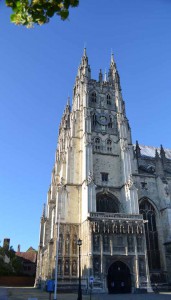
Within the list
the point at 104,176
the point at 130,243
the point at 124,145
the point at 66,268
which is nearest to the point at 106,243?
the point at 130,243

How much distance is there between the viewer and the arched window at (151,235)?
3444 centimetres

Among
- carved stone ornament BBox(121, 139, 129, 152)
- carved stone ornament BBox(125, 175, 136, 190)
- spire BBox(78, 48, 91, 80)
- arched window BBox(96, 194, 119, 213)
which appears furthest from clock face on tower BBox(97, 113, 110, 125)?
arched window BBox(96, 194, 119, 213)

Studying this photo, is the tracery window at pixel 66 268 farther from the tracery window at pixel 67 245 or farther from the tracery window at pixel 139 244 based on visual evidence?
the tracery window at pixel 139 244

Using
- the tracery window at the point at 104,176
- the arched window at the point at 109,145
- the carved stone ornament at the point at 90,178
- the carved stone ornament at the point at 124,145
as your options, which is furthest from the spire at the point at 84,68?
the carved stone ornament at the point at 90,178

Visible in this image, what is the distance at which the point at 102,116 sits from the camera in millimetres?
44062

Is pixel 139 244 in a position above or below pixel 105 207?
below

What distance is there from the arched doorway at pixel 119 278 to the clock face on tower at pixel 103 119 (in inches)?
871

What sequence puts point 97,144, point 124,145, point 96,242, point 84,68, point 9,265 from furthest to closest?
point 84,68, point 9,265, point 97,144, point 124,145, point 96,242

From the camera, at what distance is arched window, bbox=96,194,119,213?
119 ft

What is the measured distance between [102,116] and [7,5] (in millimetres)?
40296

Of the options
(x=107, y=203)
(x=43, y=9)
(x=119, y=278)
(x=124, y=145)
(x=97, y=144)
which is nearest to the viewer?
(x=43, y=9)

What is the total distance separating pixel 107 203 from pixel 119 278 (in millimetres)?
9926

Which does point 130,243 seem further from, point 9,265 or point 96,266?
point 9,265

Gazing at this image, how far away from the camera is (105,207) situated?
3631 centimetres
